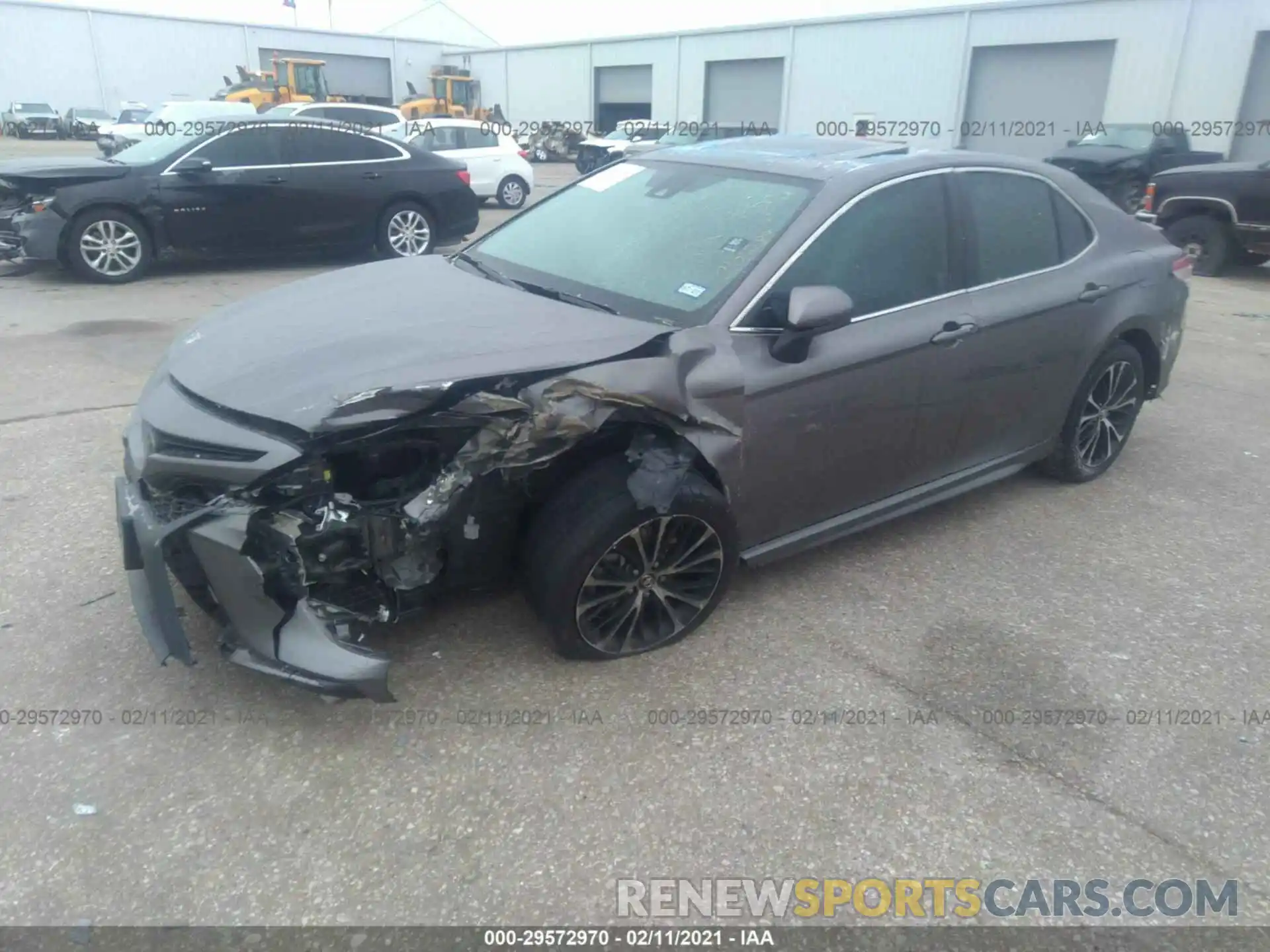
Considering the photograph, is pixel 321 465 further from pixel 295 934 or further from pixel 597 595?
pixel 295 934

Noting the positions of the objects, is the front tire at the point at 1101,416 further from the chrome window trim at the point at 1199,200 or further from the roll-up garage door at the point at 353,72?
the roll-up garage door at the point at 353,72

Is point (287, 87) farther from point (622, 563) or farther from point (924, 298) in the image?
point (622, 563)

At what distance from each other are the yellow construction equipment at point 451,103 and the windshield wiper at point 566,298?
101 feet

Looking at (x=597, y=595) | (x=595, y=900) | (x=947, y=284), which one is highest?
(x=947, y=284)

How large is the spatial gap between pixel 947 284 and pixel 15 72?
156ft

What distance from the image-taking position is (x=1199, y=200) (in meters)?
11.0

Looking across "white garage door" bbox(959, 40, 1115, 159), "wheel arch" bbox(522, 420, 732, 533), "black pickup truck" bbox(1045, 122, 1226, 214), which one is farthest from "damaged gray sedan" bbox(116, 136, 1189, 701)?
"white garage door" bbox(959, 40, 1115, 159)

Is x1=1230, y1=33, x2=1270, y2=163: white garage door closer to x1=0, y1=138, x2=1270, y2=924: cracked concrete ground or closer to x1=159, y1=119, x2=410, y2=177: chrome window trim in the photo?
x1=159, y1=119, x2=410, y2=177: chrome window trim

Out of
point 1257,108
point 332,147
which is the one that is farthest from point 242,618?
point 1257,108

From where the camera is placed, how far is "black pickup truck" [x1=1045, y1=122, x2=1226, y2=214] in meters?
16.2

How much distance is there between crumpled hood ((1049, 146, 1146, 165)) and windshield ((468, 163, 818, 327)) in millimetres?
15099

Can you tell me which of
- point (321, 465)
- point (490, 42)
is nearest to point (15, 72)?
point (490, 42)

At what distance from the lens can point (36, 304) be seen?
26.3 ft

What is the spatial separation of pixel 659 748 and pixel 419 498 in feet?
3.41
